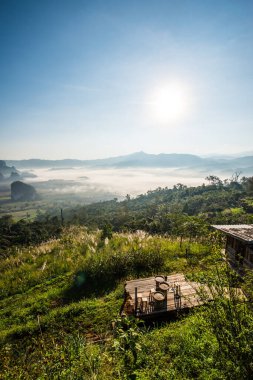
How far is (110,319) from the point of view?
721 cm

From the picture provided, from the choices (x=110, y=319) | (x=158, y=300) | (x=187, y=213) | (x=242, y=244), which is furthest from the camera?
(x=187, y=213)

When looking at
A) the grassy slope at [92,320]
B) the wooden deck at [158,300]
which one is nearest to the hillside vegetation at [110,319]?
the grassy slope at [92,320]

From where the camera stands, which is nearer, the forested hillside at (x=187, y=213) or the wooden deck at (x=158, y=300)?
the wooden deck at (x=158, y=300)

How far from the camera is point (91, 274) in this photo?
397 inches

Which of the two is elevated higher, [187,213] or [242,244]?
[242,244]

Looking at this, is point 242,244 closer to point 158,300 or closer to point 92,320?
point 158,300

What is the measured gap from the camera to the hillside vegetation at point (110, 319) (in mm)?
3457

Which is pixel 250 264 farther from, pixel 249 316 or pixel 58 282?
pixel 58 282

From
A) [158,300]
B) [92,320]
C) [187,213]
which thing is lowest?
[187,213]

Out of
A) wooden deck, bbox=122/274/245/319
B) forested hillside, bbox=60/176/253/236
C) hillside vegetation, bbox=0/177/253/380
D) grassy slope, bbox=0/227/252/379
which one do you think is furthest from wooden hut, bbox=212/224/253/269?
wooden deck, bbox=122/274/245/319

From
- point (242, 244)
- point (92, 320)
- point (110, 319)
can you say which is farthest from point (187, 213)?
point (92, 320)

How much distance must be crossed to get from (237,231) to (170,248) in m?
3.83

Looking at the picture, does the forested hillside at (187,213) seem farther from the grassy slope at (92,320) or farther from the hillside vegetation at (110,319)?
the grassy slope at (92,320)

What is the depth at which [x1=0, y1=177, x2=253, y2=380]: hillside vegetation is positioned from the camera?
346cm
